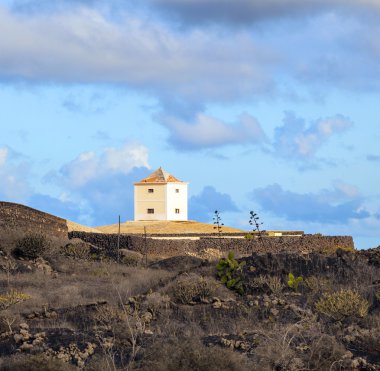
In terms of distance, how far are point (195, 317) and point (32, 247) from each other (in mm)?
14188

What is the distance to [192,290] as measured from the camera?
1914cm

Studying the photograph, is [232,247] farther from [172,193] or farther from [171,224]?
[172,193]

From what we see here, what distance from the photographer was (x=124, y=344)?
13.9 metres

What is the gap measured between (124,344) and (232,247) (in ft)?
89.1

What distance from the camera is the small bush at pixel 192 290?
19047 mm

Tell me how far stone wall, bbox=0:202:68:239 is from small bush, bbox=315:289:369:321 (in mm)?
18749

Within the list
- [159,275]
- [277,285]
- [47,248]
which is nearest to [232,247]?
[47,248]

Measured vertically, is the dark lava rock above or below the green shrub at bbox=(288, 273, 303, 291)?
above

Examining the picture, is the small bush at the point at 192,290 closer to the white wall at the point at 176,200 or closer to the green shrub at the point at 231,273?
the green shrub at the point at 231,273

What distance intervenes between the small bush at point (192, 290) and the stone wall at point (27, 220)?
1570cm

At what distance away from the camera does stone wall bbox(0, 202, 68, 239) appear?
3638 centimetres

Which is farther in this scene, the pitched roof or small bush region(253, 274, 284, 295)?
the pitched roof

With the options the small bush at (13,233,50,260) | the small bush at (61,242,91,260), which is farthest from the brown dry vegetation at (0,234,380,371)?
the small bush at (61,242,91,260)

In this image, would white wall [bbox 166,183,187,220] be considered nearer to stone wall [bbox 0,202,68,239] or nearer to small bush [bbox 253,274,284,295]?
stone wall [bbox 0,202,68,239]
